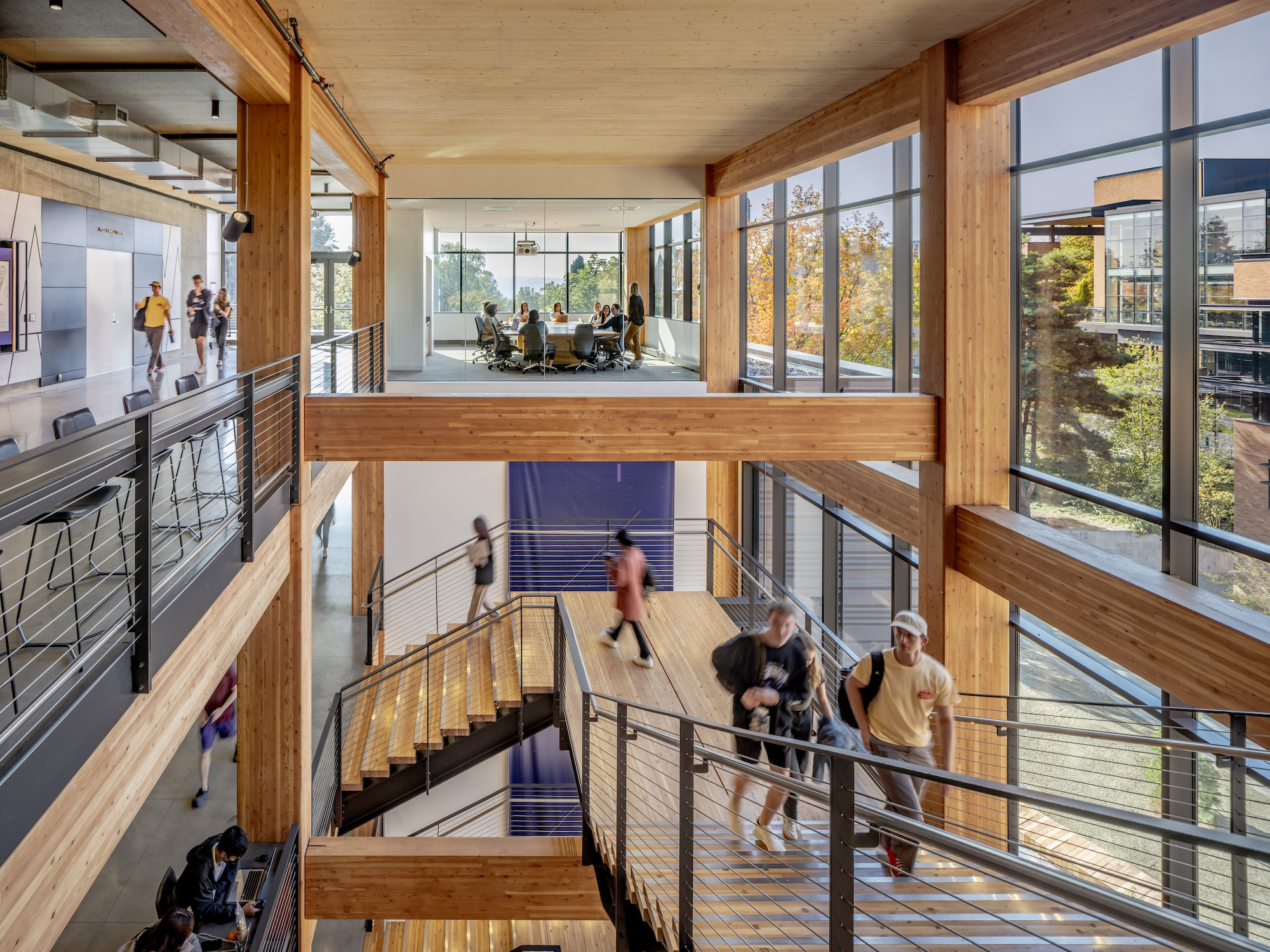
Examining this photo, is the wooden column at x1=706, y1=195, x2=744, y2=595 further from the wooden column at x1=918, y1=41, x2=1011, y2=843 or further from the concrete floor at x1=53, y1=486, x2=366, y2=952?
the concrete floor at x1=53, y1=486, x2=366, y2=952

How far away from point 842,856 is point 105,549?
4.99 metres

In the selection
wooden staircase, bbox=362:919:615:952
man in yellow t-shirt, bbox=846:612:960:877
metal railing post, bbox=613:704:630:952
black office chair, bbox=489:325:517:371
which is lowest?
wooden staircase, bbox=362:919:615:952

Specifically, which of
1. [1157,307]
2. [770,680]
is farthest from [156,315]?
[1157,307]

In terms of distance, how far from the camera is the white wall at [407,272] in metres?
13.6

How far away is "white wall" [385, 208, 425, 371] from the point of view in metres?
13.6

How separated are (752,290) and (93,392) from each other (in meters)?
9.83

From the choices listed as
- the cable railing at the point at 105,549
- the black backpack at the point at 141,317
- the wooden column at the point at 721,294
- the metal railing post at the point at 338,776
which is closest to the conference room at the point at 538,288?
the wooden column at the point at 721,294

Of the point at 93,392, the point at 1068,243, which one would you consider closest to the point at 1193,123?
the point at 1068,243

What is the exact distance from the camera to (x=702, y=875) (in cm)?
446

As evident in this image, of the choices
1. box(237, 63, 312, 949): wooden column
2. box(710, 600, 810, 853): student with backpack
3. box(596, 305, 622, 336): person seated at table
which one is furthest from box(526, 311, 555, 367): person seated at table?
box(710, 600, 810, 853): student with backpack

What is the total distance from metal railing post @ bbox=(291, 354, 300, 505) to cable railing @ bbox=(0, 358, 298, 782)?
23 mm

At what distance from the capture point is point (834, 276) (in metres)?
10.9

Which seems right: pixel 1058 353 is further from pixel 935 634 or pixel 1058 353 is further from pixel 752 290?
pixel 752 290

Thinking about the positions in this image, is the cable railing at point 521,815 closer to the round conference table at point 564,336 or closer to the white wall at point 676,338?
the round conference table at point 564,336
